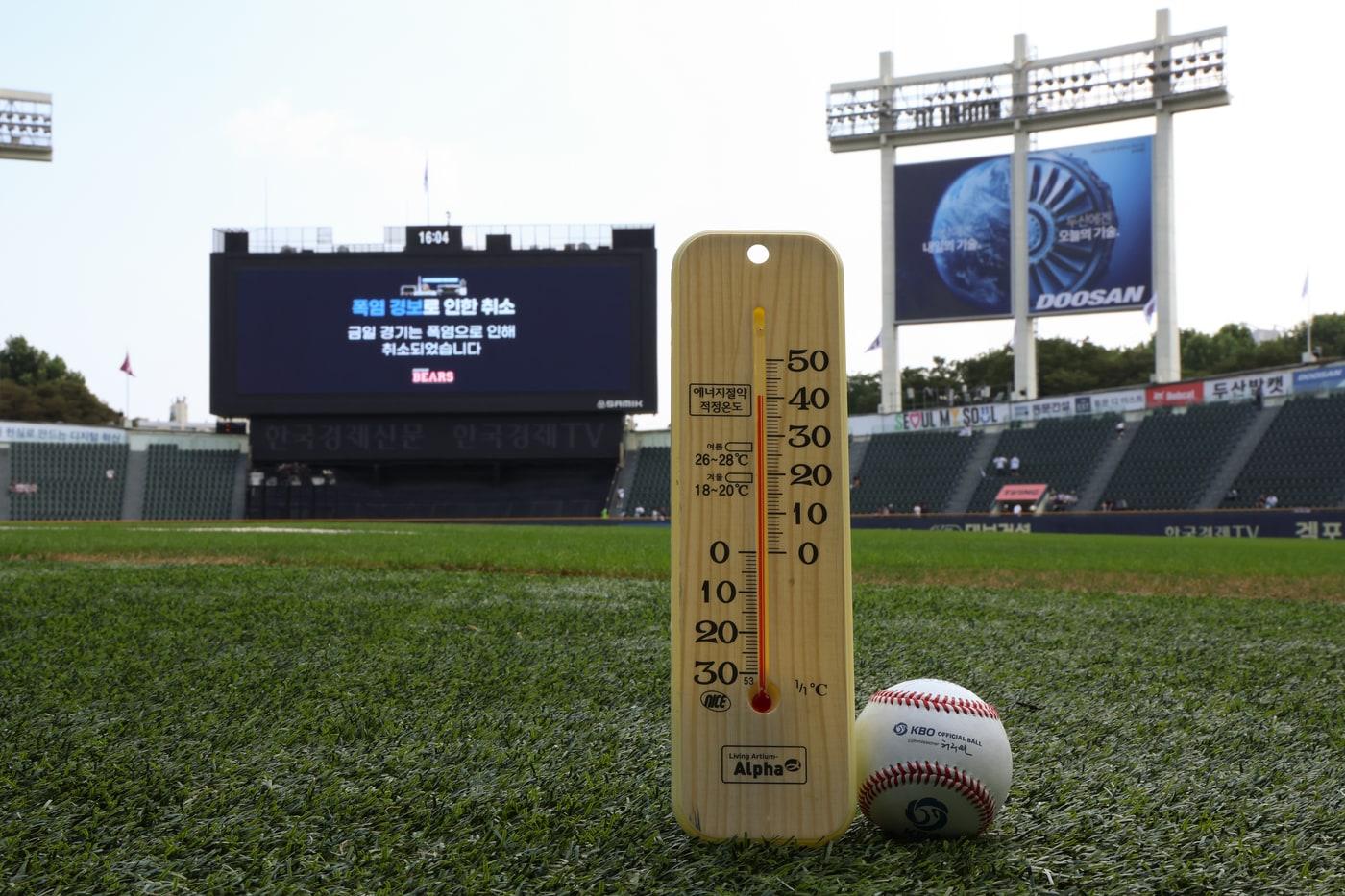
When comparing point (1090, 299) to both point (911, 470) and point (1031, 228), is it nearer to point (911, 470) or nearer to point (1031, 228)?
point (1031, 228)

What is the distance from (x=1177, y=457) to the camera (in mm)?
31578

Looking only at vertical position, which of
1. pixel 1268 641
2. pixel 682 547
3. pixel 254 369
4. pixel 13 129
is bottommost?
pixel 1268 641

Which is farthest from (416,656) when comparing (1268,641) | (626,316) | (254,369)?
(254,369)

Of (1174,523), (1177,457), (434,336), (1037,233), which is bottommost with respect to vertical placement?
(1174,523)

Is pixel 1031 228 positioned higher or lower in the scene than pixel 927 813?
higher

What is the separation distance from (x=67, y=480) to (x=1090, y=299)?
112 feet

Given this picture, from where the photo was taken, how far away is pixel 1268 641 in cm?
547

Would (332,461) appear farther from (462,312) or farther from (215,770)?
(215,770)

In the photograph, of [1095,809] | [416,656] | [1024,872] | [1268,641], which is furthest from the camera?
[1268,641]

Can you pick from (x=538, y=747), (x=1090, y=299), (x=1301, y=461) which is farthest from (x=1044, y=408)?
(x=538, y=747)

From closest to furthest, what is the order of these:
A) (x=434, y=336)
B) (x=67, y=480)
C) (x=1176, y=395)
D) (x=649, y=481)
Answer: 1. (x=1176, y=395)
2. (x=434, y=336)
3. (x=649, y=481)
4. (x=67, y=480)

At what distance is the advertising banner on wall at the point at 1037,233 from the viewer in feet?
111

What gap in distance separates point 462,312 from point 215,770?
32.8 metres

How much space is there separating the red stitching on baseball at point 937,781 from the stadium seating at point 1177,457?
30.8 meters
